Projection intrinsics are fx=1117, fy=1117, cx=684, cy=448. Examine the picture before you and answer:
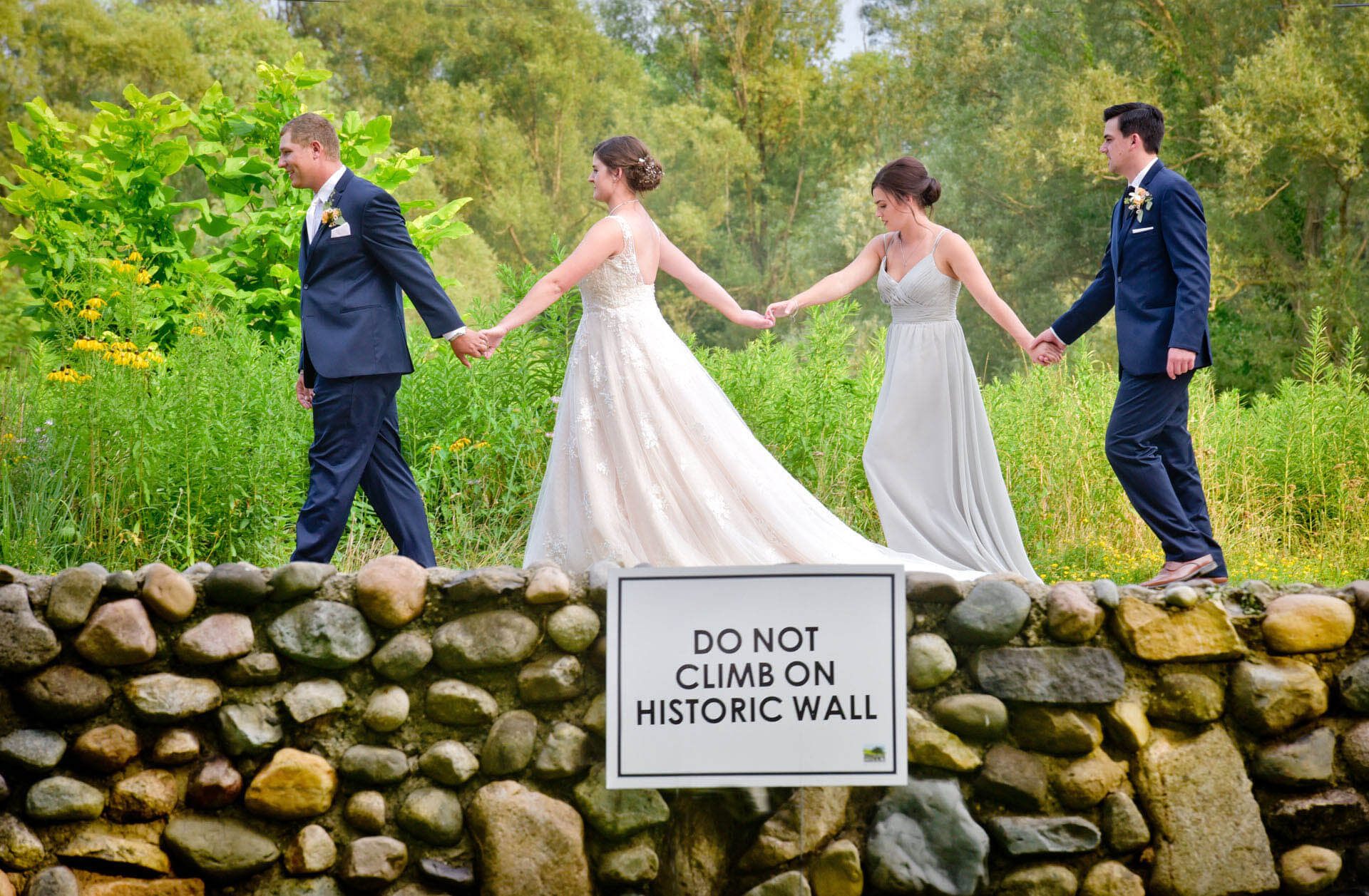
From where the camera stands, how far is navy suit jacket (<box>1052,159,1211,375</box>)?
3.70m

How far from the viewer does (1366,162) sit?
11.7 m

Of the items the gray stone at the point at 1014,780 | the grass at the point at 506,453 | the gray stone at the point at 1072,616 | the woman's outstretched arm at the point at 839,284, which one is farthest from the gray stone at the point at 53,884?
the woman's outstretched arm at the point at 839,284

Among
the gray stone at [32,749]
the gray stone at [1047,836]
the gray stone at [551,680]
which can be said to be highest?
the gray stone at [551,680]

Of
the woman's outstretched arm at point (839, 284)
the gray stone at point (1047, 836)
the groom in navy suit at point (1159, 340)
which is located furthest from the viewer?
the woman's outstretched arm at point (839, 284)

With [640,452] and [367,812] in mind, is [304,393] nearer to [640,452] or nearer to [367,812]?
[640,452]

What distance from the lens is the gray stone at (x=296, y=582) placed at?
2.79 metres

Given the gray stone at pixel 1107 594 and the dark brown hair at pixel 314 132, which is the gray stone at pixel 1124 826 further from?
the dark brown hair at pixel 314 132

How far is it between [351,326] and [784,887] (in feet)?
7.27

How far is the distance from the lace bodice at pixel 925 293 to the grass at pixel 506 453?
48.9 inches

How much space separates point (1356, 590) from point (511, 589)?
216cm

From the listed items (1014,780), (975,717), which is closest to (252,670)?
(975,717)

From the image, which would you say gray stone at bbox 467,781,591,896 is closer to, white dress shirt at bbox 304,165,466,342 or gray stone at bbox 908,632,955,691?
gray stone at bbox 908,632,955,691

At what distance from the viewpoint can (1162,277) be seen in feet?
12.6

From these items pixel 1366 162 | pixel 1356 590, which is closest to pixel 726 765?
pixel 1356 590
